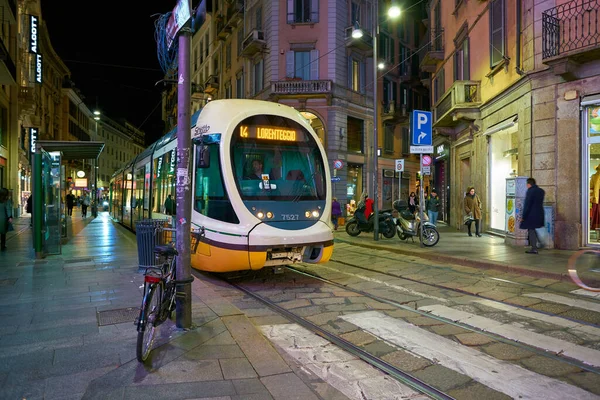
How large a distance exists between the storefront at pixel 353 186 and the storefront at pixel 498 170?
13922 millimetres

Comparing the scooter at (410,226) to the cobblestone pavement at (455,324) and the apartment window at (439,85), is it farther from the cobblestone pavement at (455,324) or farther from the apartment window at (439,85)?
the apartment window at (439,85)

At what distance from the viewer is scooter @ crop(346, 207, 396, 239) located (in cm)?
1489

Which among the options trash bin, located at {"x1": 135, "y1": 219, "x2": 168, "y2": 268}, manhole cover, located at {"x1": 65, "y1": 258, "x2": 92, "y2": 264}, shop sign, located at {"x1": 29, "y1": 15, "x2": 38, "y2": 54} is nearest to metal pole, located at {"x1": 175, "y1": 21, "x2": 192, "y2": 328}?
trash bin, located at {"x1": 135, "y1": 219, "x2": 168, "y2": 268}

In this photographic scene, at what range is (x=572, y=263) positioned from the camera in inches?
364

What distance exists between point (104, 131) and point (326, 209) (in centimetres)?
8627

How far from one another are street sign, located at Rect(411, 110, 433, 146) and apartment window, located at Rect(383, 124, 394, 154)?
21.1m

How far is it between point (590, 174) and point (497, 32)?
5.39m

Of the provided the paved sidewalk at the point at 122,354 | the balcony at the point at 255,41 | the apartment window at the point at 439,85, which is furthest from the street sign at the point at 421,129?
the balcony at the point at 255,41

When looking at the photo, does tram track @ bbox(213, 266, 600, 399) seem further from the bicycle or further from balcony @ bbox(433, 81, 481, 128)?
balcony @ bbox(433, 81, 481, 128)

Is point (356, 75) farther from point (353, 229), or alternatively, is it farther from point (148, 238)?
point (148, 238)

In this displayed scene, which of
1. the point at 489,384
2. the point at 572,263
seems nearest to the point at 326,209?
the point at 489,384

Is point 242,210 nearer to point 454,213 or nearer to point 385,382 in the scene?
point 385,382

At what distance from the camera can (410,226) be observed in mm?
13727

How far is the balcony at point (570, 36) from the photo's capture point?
10570 mm
